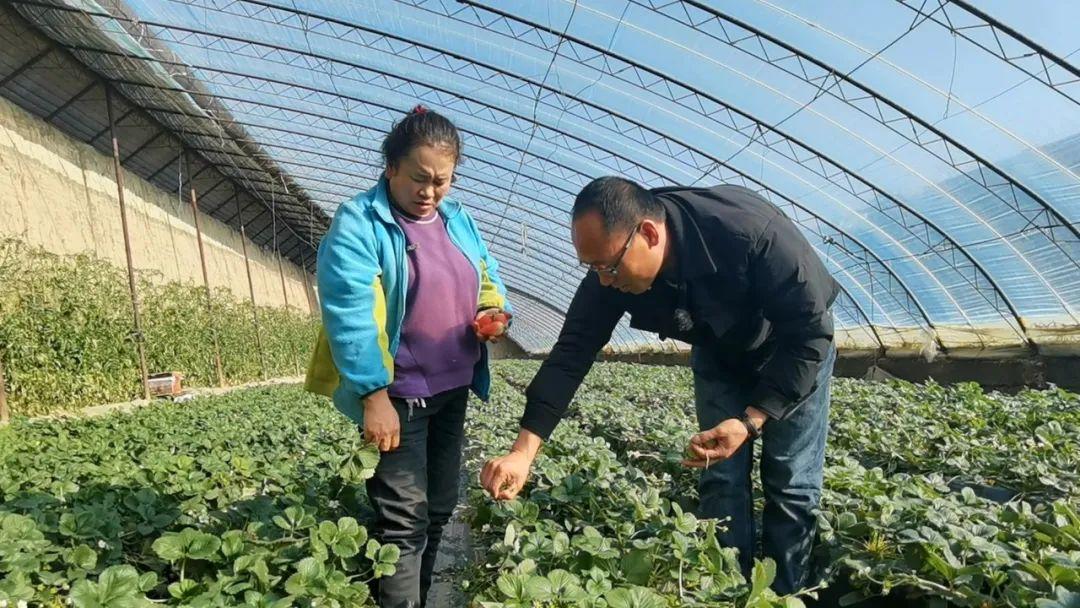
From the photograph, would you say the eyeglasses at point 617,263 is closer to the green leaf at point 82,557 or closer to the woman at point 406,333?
the woman at point 406,333

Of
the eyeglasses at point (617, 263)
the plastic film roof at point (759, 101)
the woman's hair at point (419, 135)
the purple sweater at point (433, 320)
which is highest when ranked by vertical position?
the plastic film roof at point (759, 101)

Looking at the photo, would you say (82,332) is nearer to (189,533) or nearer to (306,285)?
(189,533)

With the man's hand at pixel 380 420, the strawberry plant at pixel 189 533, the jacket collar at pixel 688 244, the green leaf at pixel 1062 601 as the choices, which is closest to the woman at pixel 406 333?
the man's hand at pixel 380 420

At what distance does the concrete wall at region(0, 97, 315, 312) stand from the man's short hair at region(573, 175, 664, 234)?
1024 centimetres

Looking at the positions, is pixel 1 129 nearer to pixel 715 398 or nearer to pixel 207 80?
pixel 207 80

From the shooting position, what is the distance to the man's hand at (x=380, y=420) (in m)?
2.08

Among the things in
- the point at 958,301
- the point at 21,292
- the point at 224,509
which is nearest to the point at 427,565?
the point at 224,509

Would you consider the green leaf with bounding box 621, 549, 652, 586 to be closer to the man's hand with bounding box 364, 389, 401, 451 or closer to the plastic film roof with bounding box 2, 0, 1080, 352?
the man's hand with bounding box 364, 389, 401, 451

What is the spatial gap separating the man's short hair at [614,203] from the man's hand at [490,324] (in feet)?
1.79

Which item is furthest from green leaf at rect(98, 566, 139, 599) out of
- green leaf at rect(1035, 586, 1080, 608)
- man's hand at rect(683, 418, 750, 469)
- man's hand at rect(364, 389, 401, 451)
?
green leaf at rect(1035, 586, 1080, 608)

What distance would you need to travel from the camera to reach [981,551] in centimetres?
188

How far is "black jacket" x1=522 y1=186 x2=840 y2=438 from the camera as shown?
2.17 m

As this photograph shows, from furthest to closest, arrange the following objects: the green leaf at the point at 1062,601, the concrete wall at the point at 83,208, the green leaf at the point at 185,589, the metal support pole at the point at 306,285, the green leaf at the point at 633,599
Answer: the metal support pole at the point at 306,285
the concrete wall at the point at 83,208
the green leaf at the point at 185,589
the green leaf at the point at 633,599
the green leaf at the point at 1062,601

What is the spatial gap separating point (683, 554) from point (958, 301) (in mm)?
13470
